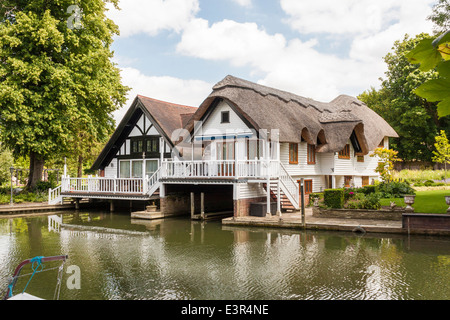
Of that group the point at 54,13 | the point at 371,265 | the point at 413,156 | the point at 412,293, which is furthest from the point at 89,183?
the point at 413,156

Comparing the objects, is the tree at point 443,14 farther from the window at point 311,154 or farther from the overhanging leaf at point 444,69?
the overhanging leaf at point 444,69

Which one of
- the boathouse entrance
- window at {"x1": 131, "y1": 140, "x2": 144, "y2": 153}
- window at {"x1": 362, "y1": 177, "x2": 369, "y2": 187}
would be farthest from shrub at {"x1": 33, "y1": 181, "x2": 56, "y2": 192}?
window at {"x1": 362, "y1": 177, "x2": 369, "y2": 187}

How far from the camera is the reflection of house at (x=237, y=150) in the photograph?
828 inches

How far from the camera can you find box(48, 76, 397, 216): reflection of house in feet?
69.0

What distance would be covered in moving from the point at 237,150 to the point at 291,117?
5203 mm

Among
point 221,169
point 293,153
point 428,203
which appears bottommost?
point 428,203

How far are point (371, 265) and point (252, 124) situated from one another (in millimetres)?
11725

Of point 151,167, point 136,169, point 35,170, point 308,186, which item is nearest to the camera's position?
point 308,186

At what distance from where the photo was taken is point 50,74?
24844 mm

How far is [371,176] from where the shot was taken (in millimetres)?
31016

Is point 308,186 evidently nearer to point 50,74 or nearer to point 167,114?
point 167,114

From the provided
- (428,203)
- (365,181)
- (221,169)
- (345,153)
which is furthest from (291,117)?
(365,181)

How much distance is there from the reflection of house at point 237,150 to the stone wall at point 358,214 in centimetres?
248

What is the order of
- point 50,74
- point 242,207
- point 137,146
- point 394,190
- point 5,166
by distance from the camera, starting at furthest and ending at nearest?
point 5,166 → point 137,146 → point 50,74 → point 394,190 → point 242,207
